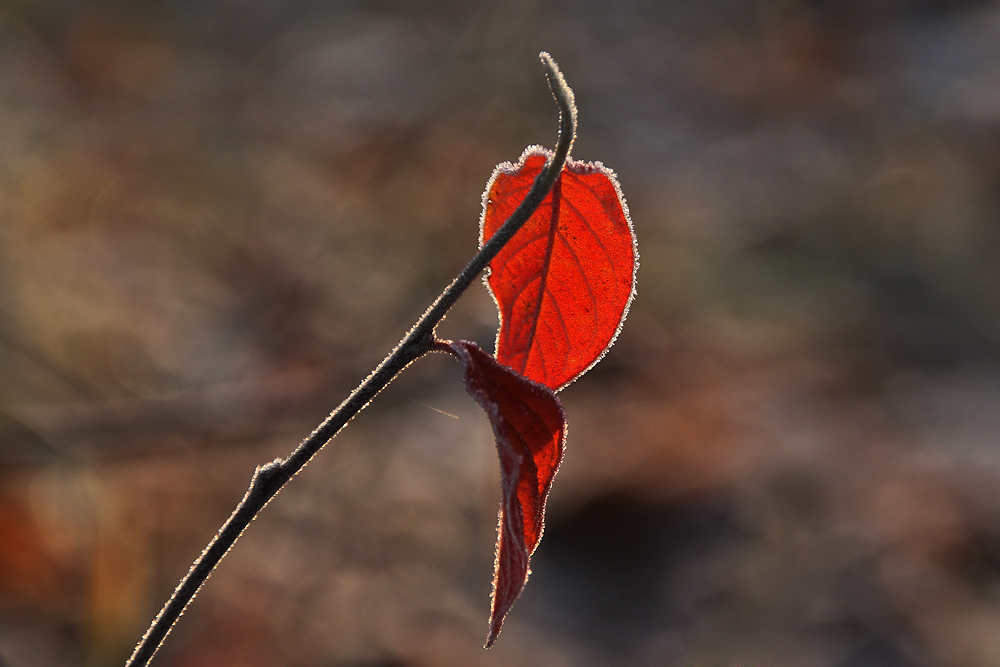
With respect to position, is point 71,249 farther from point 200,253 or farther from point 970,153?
point 970,153

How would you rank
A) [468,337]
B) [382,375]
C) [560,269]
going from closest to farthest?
[382,375] < [560,269] < [468,337]

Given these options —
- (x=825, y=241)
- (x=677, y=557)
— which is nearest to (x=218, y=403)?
(x=677, y=557)

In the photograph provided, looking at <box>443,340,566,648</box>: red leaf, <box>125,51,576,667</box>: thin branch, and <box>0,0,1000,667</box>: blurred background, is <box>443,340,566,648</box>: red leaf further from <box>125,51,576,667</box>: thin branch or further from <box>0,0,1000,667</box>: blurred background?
<box>0,0,1000,667</box>: blurred background

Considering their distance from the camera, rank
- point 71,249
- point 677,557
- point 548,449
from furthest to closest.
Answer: point 71,249 < point 677,557 < point 548,449

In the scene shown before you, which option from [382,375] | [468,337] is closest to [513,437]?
[382,375]

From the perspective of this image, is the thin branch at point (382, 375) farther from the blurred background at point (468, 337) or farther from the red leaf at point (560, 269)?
the blurred background at point (468, 337)

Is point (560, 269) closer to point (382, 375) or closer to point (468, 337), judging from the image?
point (382, 375)
